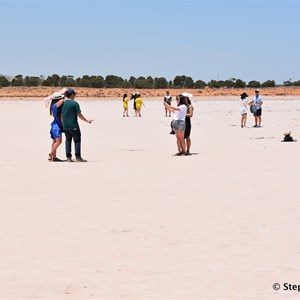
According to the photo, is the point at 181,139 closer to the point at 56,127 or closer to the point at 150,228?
the point at 56,127

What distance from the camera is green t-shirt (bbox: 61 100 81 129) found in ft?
49.1

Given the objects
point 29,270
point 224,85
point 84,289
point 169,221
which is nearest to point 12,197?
point 169,221

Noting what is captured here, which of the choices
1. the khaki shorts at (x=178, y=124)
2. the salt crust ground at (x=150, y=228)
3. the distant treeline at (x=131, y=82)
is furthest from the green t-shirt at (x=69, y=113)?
the distant treeline at (x=131, y=82)

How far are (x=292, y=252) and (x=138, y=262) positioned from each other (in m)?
1.43

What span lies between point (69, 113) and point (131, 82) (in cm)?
12668

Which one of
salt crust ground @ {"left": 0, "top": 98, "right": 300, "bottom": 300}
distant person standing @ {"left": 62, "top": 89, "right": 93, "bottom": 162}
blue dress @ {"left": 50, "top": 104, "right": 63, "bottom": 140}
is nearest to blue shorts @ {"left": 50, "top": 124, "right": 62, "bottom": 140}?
blue dress @ {"left": 50, "top": 104, "right": 63, "bottom": 140}

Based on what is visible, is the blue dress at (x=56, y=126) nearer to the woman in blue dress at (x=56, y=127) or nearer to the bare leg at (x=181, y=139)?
the woman in blue dress at (x=56, y=127)

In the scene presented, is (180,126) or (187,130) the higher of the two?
(180,126)

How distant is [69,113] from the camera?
15.0 m

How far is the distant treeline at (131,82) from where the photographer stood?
138 meters

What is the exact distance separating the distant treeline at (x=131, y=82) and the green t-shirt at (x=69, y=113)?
119418 millimetres

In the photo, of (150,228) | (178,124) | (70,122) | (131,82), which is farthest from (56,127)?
(131,82)

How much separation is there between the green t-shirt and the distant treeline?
119m

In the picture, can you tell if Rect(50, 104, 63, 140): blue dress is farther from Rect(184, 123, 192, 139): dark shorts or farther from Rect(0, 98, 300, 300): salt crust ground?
→ Rect(184, 123, 192, 139): dark shorts
